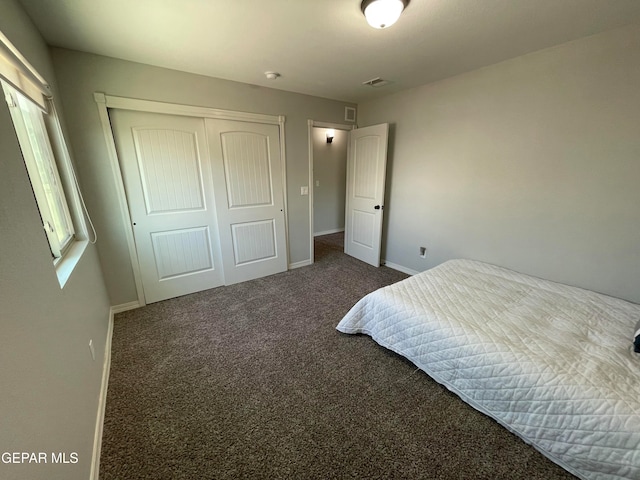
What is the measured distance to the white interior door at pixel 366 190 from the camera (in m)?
3.41

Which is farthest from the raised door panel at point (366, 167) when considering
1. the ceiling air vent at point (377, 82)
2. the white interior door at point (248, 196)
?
the white interior door at point (248, 196)

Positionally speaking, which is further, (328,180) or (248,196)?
(328,180)

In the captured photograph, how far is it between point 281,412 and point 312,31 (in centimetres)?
255

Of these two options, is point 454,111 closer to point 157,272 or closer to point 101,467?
point 157,272

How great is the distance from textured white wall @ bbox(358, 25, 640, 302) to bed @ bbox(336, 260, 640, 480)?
320mm

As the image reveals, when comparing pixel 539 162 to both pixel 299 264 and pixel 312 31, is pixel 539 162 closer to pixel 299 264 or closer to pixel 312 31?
pixel 312 31

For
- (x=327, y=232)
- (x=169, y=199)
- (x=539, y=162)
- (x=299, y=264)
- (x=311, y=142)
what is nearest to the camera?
(x=539, y=162)

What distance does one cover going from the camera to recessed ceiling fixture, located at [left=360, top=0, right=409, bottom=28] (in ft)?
4.74

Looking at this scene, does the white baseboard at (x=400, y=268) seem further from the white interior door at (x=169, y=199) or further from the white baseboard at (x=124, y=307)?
the white baseboard at (x=124, y=307)

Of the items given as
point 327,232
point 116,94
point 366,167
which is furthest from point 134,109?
point 327,232

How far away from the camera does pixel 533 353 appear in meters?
1.40

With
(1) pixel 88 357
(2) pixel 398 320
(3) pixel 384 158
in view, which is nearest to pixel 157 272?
(1) pixel 88 357

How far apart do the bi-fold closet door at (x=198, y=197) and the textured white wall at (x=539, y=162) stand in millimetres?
1947

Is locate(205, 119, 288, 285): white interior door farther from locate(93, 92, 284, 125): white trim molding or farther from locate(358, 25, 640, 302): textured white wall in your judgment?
locate(358, 25, 640, 302): textured white wall
